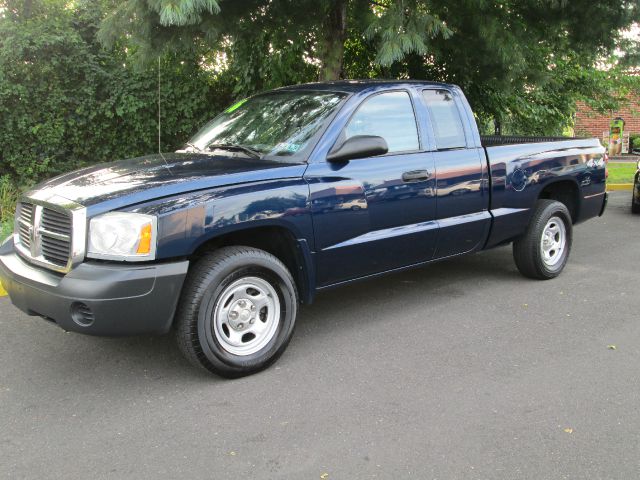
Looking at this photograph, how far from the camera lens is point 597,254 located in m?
7.09

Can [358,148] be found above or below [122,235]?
above

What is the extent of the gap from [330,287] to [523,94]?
27.7 ft

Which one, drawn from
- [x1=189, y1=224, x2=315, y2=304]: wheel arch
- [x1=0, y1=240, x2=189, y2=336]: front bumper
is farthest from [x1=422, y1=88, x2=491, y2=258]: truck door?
[x1=0, y1=240, x2=189, y2=336]: front bumper

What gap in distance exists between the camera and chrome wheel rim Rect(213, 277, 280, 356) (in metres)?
3.69

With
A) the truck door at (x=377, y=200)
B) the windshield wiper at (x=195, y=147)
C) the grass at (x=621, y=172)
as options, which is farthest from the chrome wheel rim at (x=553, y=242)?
the grass at (x=621, y=172)

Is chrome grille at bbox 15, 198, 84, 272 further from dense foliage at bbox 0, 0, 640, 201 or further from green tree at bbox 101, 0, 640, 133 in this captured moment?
dense foliage at bbox 0, 0, 640, 201

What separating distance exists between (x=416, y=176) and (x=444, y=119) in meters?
0.75

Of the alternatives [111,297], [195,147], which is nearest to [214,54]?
[195,147]

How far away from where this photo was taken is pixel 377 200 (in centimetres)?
435

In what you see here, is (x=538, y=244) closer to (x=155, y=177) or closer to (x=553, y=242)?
(x=553, y=242)

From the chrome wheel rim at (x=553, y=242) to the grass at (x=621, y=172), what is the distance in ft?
27.7

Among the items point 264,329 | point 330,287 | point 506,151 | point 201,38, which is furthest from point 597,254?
point 201,38

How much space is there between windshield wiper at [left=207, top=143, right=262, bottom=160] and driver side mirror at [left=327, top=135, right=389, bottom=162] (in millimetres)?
530

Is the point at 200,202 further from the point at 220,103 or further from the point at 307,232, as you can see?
the point at 220,103
